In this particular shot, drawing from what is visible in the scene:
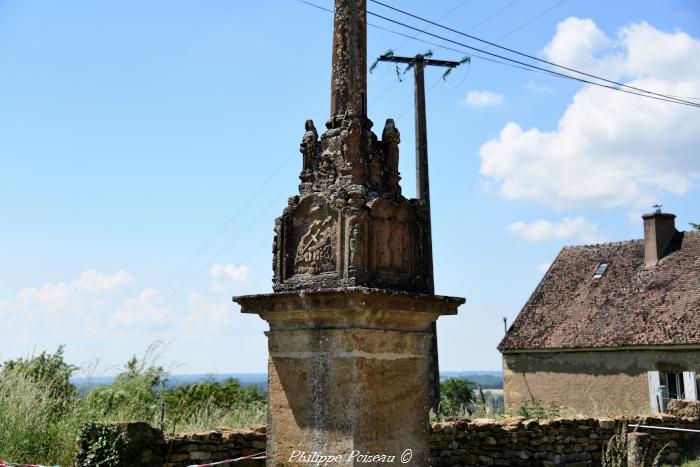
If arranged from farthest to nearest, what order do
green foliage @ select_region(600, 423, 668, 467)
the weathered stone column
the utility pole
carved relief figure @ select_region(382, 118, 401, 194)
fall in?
the utility pole → green foliage @ select_region(600, 423, 668, 467) → carved relief figure @ select_region(382, 118, 401, 194) → the weathered stone column

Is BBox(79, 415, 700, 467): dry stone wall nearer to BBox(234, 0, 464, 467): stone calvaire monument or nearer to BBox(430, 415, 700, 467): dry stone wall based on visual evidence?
BBox(430, 415, 700, 467): dry stone wall

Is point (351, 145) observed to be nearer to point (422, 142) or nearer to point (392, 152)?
point (392, 152)

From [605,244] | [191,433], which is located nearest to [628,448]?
[191,433]

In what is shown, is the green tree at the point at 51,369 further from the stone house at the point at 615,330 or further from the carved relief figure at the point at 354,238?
the stone house at the point at 615,330

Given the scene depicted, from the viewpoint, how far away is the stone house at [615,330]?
701 inches

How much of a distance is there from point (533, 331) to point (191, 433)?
1508 cm

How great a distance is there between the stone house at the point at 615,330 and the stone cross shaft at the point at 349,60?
13.0 metres

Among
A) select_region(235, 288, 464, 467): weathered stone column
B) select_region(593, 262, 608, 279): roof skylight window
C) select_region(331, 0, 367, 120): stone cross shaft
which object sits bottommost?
select_region(235, 288, 464, 467): weathered stone column

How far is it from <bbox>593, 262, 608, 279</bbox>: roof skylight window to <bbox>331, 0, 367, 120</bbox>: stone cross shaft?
18172mm

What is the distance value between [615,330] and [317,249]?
16.1 metres

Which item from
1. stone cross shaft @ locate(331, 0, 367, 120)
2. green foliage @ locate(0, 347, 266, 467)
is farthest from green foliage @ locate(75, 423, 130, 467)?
stone cross shaft @ locate(331, 0, 367, 120)

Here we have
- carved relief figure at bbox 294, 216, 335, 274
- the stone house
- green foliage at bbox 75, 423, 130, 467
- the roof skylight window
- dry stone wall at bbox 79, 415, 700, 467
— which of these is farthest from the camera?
the roof skylight window

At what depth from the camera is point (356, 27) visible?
5484 millimetres

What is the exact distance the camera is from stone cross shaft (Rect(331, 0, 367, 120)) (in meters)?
5.37
